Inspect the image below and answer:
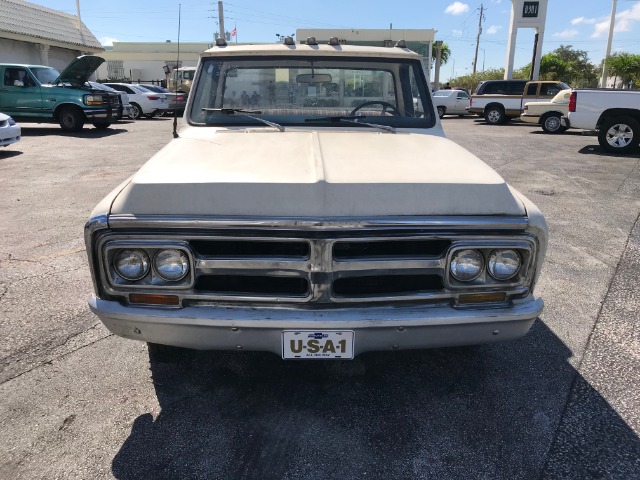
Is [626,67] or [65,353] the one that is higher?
[626,67]

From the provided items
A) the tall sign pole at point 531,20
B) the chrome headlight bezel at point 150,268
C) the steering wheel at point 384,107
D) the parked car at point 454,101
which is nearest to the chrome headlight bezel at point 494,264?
the chrome headlight bezel at point 150,268

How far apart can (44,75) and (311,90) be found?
14565 mm

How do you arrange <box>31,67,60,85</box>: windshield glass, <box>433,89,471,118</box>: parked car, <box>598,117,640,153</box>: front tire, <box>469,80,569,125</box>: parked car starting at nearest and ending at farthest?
<box>598,117,640,153</box>: front tire
<box>31,67,60,85</box>: windshield glass
<box>469,80,569,125</box>: parked car
<box>433,89,471,118</box>: parked car

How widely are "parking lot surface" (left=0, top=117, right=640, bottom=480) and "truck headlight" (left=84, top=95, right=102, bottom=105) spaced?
12055 millimetres

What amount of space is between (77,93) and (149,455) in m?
15.1

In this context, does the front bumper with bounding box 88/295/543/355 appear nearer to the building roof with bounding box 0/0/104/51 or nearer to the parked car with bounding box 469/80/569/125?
the parked car with bounding box 469/80/569/125

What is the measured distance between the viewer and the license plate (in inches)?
92.8

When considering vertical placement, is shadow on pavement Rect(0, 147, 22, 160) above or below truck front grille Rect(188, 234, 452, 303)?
below

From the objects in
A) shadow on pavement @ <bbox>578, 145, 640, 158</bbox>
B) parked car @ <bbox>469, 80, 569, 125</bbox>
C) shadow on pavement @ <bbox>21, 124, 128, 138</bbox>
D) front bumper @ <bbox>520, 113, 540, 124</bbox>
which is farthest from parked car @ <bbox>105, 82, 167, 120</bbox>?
shadow on pavement @ <bbox>578, 145, 640, 158</bbox>

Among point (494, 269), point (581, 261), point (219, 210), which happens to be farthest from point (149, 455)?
point (581, 261)

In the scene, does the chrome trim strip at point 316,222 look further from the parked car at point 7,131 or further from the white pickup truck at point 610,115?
the white pickup truck at point 610,115

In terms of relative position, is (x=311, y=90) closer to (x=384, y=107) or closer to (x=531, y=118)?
(x=384, y=107)

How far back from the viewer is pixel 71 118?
50.9 ft

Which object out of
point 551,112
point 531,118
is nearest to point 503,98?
point 531,118
